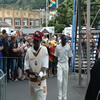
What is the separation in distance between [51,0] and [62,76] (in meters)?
42.2

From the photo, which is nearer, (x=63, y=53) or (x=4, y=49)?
(x=63, y=53)

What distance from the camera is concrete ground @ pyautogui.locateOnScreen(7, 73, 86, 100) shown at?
9.23 metres

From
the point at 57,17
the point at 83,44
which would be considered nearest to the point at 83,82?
the point at 83,44

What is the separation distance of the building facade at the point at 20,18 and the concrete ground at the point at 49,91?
78.8 m

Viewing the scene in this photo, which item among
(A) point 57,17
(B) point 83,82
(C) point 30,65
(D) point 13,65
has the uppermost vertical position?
(A) point 57,17

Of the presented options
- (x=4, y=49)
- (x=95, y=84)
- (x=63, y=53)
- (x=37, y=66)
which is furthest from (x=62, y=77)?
(x=95, y=84)

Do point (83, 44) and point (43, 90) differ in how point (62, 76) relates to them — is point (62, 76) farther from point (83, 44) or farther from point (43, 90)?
point (83, 44)

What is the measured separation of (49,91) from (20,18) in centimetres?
8663

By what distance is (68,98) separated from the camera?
9055 mm

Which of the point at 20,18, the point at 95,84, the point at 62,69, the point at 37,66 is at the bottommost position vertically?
the point at 62,69

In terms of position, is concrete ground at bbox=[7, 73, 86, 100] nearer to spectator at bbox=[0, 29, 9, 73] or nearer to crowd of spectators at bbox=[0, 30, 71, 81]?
crowd of spectators at bbox=[0, 30, 71, 81]

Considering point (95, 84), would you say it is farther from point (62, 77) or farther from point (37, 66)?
point (62, 77)

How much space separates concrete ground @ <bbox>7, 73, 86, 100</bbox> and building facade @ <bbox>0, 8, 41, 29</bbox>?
3102 inches

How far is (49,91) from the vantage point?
10.2m
